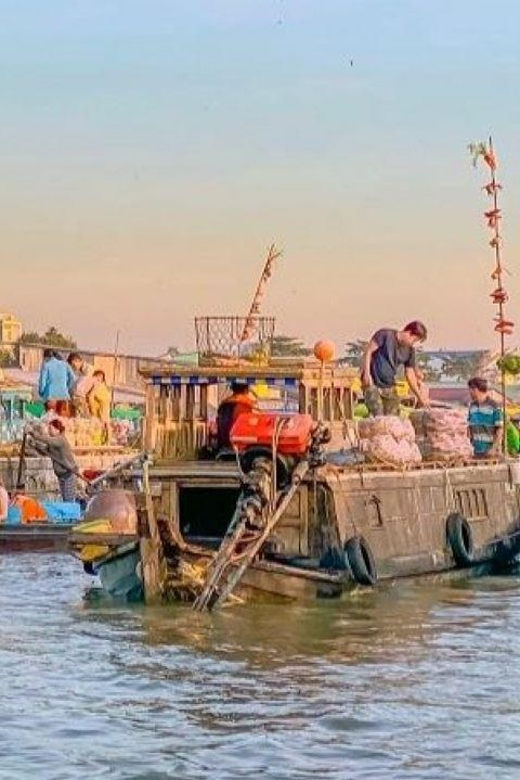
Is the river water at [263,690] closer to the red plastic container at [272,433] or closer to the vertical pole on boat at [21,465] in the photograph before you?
the red plastic container at [272,433]

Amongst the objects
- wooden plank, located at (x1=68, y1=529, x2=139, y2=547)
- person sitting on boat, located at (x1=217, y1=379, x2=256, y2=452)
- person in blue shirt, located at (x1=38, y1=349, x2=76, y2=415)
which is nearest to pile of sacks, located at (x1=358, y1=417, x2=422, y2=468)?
person sitting on boat, located at (x1=217, y1=379, x2=256, y2=452)

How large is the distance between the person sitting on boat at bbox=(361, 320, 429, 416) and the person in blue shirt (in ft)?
28.4

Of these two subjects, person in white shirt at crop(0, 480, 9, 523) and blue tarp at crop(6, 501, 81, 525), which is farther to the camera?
blue tarp at crop(6, 501, 81, 525)

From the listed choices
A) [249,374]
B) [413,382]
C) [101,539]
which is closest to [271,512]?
[101,539]

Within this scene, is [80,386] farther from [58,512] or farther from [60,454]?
[58,512]

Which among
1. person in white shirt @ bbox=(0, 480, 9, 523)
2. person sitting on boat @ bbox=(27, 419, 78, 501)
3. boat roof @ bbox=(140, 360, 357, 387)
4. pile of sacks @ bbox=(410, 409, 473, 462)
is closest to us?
boat roof @ bbox=(140, 360, 357, 387)

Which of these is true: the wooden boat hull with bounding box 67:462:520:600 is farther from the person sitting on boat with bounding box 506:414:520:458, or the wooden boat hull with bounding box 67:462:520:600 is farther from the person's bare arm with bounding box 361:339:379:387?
the person sitting on boat with bounding box 506:414:520:458

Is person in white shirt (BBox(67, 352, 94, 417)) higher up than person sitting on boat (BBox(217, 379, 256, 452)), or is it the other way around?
person in white shirt (BBox(67, 352, 94, 417))

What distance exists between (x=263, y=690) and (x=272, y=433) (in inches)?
199

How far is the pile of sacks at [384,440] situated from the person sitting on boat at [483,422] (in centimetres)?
390

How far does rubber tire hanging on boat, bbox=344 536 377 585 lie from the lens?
62.8 feet

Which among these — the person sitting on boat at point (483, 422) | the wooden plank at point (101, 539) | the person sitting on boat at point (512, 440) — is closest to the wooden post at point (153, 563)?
the wooden plank at point (101, 539)

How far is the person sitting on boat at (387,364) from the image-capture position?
72.5 feet

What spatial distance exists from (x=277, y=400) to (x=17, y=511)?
16.6 feet
